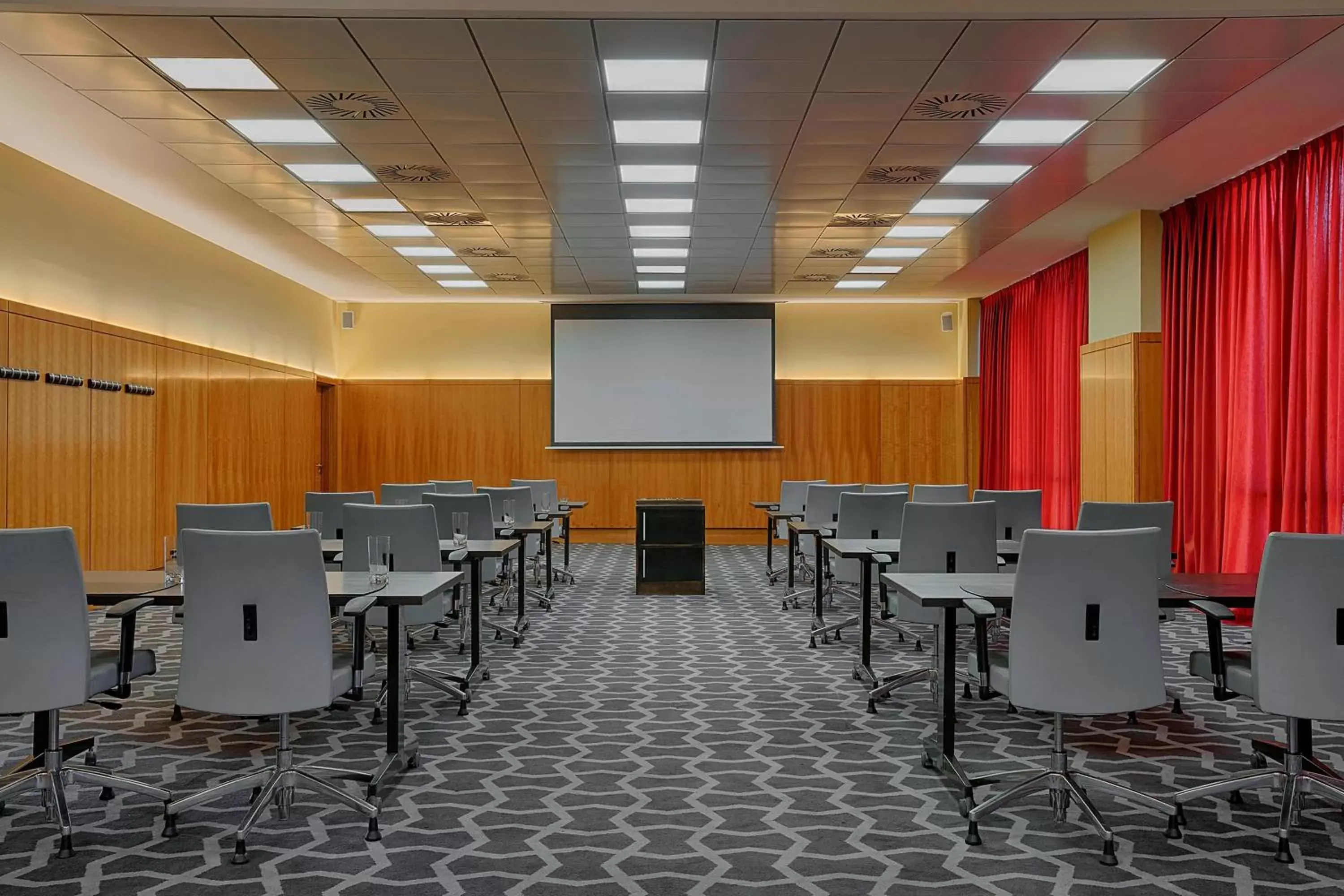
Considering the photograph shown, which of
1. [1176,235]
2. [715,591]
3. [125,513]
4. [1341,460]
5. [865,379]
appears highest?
[1176,235]

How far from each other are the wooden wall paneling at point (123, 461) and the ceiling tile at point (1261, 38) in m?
8.33

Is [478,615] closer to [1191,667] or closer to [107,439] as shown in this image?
[1191,667]

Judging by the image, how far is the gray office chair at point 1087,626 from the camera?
300 cm

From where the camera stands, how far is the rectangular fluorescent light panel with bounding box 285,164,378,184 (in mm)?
7375

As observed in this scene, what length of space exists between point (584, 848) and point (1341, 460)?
597 cm

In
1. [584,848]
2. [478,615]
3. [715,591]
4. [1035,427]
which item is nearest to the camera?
[584,848]

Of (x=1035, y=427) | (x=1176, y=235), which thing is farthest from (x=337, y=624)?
(x=1035, y=427)

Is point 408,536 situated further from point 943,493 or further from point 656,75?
point 943,493

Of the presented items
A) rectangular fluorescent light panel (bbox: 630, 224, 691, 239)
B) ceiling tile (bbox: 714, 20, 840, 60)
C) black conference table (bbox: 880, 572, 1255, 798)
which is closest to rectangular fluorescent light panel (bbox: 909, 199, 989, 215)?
rectangular fluorescent light panel (bbox: 630, 224, 691, 239)

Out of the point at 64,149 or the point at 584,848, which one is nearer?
the point at 584,848

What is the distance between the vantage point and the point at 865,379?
14328mm

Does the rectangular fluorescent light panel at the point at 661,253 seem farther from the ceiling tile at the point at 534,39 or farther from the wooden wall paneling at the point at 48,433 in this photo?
the wooden wall paneling at the point at 48,433

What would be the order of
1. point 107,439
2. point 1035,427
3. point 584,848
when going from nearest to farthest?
point 584,848
point 107,439
point 1035,427

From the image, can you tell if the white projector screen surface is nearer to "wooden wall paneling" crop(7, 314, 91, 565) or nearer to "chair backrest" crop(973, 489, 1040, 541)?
"wooden wall paneling" crop(7, 314, 91, 565)
